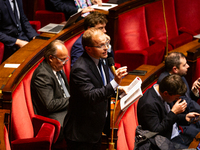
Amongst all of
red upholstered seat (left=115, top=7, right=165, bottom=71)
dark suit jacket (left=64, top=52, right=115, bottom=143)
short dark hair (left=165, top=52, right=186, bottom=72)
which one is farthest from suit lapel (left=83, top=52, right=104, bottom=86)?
red upholstered seat (left=115, top=7, right=165, bottom=71)

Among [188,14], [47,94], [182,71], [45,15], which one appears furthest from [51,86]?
[188,14]

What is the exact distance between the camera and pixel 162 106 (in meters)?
0.98

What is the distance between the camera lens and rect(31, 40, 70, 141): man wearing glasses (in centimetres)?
92

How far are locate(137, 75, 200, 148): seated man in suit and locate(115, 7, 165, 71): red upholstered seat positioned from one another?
439mm

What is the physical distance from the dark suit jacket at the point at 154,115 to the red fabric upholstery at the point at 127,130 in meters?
0.03

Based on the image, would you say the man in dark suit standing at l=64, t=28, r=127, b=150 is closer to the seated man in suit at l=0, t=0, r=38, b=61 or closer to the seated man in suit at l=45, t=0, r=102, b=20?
the seated man in suit at l=0, t=0, r=38, b=61

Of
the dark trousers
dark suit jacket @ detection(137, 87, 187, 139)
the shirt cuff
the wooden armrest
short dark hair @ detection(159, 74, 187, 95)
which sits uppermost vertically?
the shirt cuff

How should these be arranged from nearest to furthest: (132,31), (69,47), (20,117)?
(20,117), (69,47), (132,31)

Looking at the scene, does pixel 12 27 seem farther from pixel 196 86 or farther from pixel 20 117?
pixel 196 86

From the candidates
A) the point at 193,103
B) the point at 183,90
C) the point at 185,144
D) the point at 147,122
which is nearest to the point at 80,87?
the point at 147,122

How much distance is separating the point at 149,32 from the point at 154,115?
34.5 inches

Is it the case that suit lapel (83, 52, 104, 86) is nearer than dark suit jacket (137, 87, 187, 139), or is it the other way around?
suit lapel (83, 52, 104, 86)

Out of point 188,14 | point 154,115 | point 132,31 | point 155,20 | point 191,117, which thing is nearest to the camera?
point 154,115

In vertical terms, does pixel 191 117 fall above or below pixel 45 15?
below
